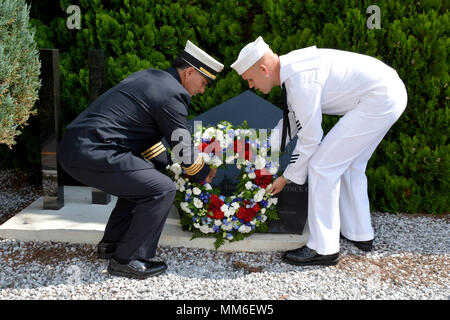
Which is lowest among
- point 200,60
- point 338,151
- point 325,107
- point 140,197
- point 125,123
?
point 140,197

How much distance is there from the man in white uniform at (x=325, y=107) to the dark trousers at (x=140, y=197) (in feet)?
3.01

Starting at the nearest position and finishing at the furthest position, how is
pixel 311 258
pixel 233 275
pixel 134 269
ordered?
pixel 134 269 < pixel 233 275 < pixel 311 258

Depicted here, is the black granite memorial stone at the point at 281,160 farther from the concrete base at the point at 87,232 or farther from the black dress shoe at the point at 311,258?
the black dress shoe at the point at 311,258

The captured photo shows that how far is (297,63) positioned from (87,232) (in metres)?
2.09

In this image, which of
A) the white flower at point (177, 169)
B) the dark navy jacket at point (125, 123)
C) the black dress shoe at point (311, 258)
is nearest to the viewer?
the dark navy jacket at point (125, 123)

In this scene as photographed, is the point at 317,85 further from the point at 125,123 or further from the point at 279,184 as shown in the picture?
the point at 125,123

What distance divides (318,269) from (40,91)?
2789 millimetres

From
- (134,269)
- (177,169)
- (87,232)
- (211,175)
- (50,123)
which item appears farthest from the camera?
(50,123)

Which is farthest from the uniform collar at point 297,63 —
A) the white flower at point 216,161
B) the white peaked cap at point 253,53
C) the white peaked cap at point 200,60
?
the white flower at point 216,161

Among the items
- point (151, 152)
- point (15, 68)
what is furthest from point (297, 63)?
point (15, 68)

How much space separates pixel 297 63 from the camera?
11.5 feet

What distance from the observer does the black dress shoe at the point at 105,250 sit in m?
3.87

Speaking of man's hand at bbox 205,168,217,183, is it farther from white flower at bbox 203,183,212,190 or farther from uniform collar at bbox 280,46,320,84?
uniform collar at bbox 280,46,320,84

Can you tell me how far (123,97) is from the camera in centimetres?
346
